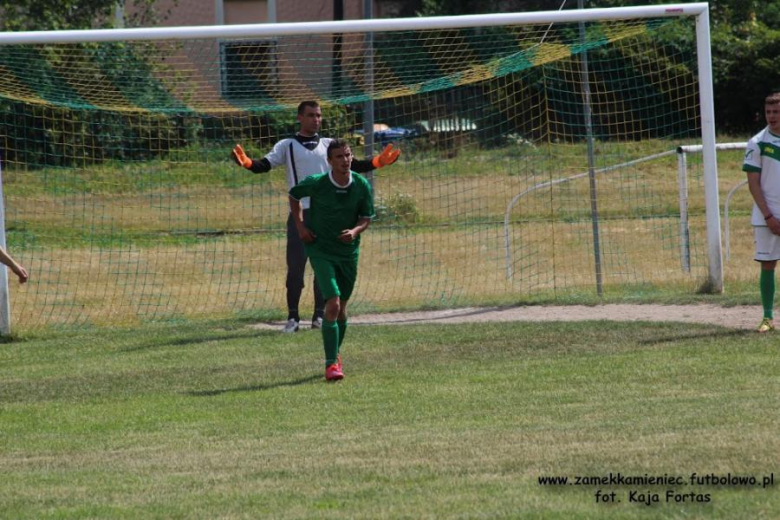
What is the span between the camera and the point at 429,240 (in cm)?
1775

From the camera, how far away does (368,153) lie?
14578 millimetres

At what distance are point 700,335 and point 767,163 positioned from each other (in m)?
1.51

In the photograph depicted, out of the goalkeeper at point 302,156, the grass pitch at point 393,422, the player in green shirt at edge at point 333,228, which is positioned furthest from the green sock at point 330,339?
the goalkeeper at point 302,156

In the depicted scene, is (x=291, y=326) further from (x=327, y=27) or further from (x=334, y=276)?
(x=327, y=27)

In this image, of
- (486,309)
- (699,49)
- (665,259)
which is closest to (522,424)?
(486,309)

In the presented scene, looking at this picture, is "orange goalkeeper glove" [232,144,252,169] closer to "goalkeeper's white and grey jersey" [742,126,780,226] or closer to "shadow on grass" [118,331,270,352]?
"shadow on grass" [118,331,270,352]

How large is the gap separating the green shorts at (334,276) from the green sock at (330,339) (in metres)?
0.21

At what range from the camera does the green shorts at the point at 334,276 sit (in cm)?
901

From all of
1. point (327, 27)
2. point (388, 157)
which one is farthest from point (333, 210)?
point (327, 27)

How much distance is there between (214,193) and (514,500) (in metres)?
13.9

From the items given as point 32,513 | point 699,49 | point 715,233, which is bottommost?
point 32,513

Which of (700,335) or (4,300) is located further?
(4,300)

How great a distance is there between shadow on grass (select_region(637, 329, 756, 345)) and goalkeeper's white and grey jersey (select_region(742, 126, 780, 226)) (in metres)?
0.91

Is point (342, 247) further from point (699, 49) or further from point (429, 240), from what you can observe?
point (429, 240)
